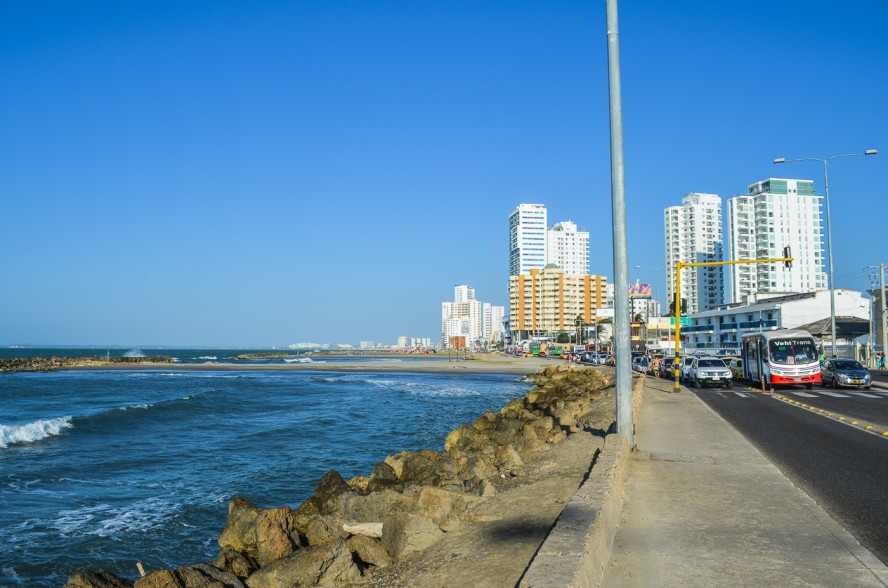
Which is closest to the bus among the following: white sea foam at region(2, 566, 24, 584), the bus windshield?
the bus windshield

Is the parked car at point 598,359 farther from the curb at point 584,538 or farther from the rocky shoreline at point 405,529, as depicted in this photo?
the curb at point 584,538

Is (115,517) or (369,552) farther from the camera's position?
(115,517)

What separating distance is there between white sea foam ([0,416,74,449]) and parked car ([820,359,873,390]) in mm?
35077

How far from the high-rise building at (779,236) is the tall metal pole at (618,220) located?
157691 mm

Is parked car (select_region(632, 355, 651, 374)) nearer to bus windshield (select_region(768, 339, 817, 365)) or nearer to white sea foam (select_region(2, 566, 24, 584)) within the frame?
bus windshield (select_region(768, 339, 817, 365))

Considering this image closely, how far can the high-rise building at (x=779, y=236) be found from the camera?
157625 mm

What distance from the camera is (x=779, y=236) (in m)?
158

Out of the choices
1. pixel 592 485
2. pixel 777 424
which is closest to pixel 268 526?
pixel 592 485

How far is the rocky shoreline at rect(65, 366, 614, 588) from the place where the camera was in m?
7.16

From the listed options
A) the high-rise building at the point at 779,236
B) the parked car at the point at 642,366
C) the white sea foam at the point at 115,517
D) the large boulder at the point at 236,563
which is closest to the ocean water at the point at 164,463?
the white sea foam at the point at 115,517

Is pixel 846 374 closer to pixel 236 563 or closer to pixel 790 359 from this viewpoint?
pixel 790 359

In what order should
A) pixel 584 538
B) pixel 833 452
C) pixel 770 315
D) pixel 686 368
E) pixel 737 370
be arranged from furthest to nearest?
pixel 770 315 → pixel 737 370 → pixel 686 368 → pixel 833 452 → pixel 584 538

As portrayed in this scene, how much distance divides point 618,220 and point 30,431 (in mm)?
24783

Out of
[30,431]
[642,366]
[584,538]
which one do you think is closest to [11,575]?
[584,538]
